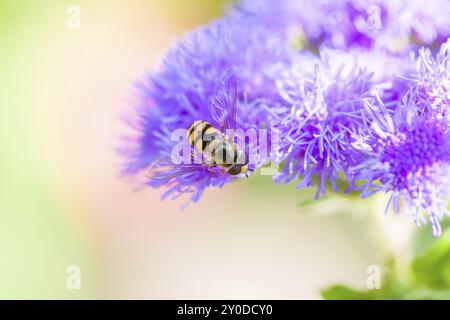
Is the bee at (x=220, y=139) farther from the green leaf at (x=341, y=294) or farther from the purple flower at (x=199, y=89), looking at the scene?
the green leaf at (x=341, y=294)

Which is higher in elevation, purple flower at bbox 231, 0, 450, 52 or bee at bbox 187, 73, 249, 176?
purple flower at bbox 231, 0, 450, 52

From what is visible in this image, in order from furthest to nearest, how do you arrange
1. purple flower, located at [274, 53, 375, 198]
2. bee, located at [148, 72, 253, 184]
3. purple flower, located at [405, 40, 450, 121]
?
1. bee, located at [148, 72, 253, 184]
2. purple flower, located at [274, 53, 375, 198]
3. purple flower, located at [405, 40, 450, 121]

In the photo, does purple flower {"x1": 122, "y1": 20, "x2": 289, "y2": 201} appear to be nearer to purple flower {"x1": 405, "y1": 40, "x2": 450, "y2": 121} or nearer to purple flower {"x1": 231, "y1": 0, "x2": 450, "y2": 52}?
purple flower {"x1": 231, "y1": 0, "x2": 450, "y2": 52}

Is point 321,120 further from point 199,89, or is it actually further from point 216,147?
point 199,89

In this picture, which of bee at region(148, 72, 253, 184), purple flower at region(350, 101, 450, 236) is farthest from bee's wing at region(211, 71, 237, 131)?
purple flower at region(350, 101, 450, 236)
